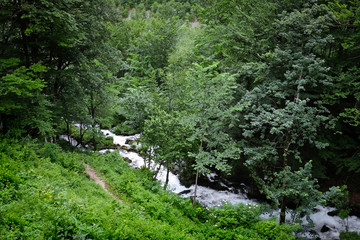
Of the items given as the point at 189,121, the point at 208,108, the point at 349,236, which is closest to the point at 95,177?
the point at 189,121

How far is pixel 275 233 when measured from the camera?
8.38m

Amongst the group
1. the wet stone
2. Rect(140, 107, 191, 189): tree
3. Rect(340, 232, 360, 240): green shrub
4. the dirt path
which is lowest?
the wet stone

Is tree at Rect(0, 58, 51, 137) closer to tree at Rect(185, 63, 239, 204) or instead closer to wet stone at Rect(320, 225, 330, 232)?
tree at Rect(185, 63, 239, 204)

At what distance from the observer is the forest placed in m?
6.25

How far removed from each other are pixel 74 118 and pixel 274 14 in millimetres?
14459

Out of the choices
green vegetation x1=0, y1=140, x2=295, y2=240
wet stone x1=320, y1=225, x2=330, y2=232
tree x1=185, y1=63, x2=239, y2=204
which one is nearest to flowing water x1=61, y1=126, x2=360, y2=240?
wet stone x1=320, y1=225, x2=330, y2=232

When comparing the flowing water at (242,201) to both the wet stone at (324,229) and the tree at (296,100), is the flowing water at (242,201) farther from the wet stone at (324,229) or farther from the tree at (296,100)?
the tree at (296,100)

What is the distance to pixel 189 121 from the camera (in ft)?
37.6

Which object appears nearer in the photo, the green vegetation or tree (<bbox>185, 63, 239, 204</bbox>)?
the green vegetation

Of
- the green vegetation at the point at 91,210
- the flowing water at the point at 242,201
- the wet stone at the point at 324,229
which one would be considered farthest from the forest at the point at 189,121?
the wet stone at the point at 324,229

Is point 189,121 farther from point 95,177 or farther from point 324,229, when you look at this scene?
point 324,229

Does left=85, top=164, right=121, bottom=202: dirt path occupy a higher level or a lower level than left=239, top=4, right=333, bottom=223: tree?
lower

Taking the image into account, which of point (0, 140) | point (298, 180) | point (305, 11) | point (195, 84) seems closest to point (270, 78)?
point (305, 11)

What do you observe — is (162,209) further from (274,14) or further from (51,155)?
(274,14)
